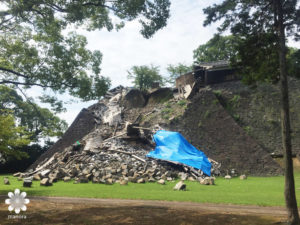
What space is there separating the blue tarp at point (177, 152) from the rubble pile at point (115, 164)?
1.42 feet

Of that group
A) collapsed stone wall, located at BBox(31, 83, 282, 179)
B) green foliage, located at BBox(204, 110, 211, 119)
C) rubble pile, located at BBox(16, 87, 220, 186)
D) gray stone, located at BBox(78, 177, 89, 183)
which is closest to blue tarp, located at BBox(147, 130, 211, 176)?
rubble pile, located at BBox(16, 87, 220, 186)

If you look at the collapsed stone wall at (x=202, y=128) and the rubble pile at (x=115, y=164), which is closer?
the rubble pile at (x=115, y=164)

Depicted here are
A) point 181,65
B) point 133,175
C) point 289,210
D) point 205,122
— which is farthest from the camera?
point 181,65

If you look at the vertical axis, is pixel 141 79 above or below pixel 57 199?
above

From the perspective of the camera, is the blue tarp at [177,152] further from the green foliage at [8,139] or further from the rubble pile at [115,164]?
the green foliage at [8,139]

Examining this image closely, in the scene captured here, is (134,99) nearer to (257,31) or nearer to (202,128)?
(202,128)

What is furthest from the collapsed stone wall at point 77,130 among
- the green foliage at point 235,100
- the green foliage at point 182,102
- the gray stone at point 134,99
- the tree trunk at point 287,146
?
the tree trunk at point 287,146

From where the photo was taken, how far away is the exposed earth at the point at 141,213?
18.9 ft

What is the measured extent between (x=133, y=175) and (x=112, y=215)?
8.16 metres

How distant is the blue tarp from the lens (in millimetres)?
15547

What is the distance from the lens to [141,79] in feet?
144

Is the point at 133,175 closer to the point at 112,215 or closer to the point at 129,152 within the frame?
the point at 129,152

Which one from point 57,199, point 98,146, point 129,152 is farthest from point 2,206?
point 98,146

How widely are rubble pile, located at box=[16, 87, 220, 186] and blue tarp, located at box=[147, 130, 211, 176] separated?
43 centimetres
